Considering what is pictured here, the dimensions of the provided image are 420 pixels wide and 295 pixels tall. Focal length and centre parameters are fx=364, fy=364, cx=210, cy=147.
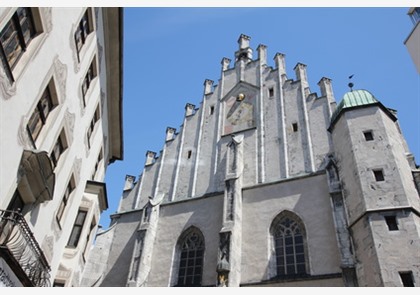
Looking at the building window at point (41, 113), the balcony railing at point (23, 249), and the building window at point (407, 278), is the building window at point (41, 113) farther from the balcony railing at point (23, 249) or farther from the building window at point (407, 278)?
the building window at point (407, 278)

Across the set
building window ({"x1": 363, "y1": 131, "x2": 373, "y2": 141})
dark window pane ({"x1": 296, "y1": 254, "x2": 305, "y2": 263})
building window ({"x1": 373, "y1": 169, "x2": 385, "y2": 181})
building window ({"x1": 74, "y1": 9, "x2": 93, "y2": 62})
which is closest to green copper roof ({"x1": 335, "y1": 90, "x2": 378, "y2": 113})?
building window ({"x1": 363, "y1": 131, "x2": 373, "y2": 141})

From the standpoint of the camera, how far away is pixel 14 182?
7945mm

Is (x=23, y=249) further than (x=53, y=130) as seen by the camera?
No

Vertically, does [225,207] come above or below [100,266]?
above

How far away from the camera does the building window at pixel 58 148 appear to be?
10477 millimetres

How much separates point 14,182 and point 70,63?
414 cm

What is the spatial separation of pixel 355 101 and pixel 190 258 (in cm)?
1061

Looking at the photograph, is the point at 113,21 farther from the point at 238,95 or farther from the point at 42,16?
the point at 238,95

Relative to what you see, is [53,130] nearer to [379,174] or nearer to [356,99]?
[379,174]

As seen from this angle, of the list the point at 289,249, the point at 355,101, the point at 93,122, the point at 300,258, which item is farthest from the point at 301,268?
the point at 93,122

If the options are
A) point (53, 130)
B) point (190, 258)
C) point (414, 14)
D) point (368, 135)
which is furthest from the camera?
point (190, 258)

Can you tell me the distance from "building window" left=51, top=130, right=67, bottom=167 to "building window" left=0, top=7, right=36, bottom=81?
129 inches

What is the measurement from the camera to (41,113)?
929cm

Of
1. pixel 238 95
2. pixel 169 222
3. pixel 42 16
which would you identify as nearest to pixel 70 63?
pixel 42 16
